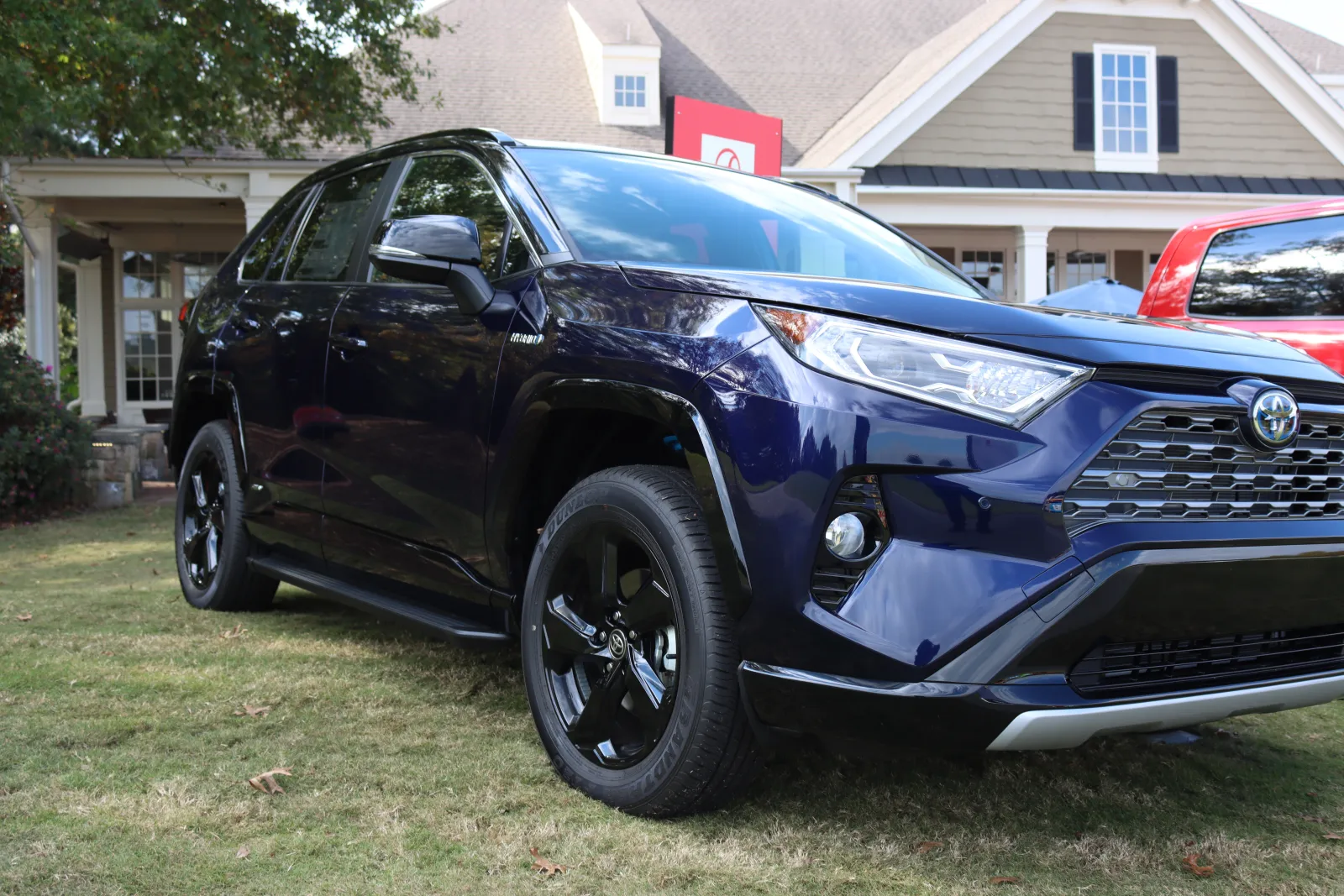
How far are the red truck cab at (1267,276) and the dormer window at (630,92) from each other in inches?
494

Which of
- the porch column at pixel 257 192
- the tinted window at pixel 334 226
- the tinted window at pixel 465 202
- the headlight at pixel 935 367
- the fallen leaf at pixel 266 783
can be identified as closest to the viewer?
the headlight at pixel 935 367

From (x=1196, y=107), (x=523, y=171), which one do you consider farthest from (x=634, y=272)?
(x=1196, y=107)

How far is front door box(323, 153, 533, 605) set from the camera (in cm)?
338

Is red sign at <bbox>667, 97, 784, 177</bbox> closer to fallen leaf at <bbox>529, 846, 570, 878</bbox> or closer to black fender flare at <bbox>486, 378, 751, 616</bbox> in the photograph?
black fender flare at <bbox>486, 378, 751, 616</bbox>

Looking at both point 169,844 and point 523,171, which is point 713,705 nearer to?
point 169,844

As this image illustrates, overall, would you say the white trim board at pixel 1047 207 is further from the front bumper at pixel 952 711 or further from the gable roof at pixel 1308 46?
the front bumper at pixel 952 711

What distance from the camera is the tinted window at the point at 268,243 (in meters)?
5.03

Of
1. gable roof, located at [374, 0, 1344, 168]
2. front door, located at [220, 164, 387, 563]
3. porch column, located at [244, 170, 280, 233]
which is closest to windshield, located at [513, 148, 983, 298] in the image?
front door, located at [220, 164, 387, 563]

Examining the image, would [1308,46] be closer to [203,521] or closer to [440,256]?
[203,521]

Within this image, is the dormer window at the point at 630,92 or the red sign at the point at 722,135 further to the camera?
the dormer window at the point at 630,92

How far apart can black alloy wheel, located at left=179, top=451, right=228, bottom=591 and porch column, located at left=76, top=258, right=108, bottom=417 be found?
44.2ft

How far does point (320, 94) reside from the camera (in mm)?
12242

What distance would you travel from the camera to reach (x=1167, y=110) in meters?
17.9

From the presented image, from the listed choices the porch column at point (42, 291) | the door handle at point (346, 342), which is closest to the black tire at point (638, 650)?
the door handle at point (346, 342)
